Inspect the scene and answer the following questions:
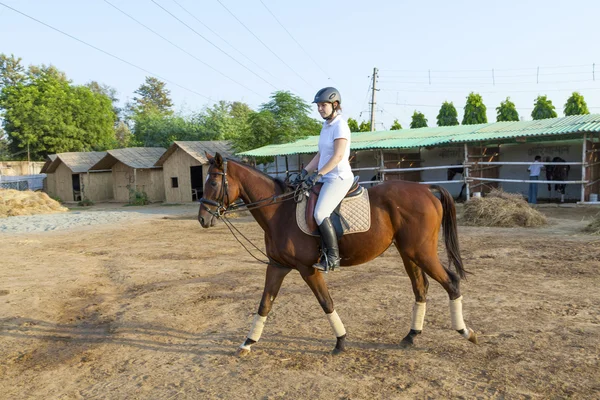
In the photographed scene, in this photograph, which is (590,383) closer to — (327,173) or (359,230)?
(359,230)

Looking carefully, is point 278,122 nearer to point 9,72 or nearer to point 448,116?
point 448,116

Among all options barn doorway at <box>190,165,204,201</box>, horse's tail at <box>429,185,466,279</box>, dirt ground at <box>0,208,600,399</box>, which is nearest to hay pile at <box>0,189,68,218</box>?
barn doorway at <box>190,165,204,201</box>

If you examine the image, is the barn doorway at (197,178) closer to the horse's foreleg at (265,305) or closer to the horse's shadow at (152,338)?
the horse's shadow at (152,338)

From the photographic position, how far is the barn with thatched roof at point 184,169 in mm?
27625

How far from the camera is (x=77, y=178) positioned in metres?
34.1

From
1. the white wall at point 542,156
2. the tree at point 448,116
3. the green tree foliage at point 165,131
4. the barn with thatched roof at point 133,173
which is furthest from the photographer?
the green tree foliage at point 165,131

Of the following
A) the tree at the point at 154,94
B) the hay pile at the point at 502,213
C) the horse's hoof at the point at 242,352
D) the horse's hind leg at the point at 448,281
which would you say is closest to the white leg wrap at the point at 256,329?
the horse's hoof at the point at 242,352

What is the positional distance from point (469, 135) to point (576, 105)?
44.7ft

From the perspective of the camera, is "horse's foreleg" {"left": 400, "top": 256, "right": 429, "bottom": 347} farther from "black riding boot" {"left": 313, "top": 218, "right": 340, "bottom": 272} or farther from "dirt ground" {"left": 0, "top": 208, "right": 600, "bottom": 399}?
"black riding boot" {"left": 313, "top": 218, "right": 340, "bottom": 272}

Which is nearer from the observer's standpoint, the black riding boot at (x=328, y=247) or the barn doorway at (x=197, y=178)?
the black riding boot at (x=328, y=247)

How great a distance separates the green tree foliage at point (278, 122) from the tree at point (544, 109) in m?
15.0

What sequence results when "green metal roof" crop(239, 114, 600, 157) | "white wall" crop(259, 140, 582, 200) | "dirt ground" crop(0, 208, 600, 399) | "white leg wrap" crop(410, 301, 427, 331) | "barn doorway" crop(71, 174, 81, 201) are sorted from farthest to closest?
"barn doorway" crop(71, 174, 81, 201) → "white wall" crop(259, 140, 582, 200) → "green metal roof" crop(239, 114, 600, 157) → "white leg wrap" crop(410, 301, 427, 331) → "dirt ground" crop(0, 208, 600, 399)

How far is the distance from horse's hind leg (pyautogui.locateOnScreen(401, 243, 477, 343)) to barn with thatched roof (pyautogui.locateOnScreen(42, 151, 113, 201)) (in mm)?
32011

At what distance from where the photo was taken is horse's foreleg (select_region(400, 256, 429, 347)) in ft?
15.0
